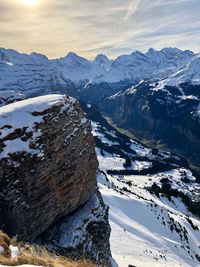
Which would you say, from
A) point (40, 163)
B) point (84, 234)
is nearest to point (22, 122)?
point (40, 163)

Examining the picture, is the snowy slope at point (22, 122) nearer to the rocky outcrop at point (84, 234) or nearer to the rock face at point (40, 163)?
the rock face at point (40, 163)

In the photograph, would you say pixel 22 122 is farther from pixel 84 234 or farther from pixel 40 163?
pixel 84 234

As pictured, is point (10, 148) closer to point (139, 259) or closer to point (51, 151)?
point (51, 151)

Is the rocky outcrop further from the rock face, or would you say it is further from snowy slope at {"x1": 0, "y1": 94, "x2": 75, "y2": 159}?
snowy slope at {"x1": 0, "y1": 94, "x2": 75, "y2": 159}

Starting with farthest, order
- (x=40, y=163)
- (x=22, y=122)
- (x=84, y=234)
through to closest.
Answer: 1. (x=84, y=234)
2. (x=22, y=122)
3. (x=40, y=163)

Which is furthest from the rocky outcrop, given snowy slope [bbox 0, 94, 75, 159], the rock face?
snowy slope [bbox 0, 94, 75, 159]

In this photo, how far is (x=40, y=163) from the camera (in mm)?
38719

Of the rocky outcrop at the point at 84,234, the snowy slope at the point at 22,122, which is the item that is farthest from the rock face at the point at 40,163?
the rocky outcrop at the point at 84,234

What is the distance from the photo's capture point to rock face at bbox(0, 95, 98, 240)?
3656 cm

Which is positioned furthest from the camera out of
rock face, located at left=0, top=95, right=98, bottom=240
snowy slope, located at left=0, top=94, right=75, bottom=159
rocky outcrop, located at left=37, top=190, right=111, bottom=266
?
rocky outcrop, located at left=37, top=190, right=111, bottom=266

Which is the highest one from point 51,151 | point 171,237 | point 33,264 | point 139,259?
point 33,264

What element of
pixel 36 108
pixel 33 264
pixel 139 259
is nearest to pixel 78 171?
pixel 36 108

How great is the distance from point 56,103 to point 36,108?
8.34 feet

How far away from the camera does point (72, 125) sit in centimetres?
4412
